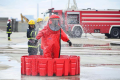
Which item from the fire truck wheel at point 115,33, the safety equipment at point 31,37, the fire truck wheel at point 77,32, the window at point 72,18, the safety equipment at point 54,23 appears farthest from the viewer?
the fire truck wheel at point 115,33

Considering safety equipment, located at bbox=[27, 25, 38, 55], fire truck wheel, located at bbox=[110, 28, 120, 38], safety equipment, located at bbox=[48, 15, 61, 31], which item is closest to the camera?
safety equipment, located at bbox=[48, 15, 61, 31]

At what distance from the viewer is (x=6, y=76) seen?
24.7 feet

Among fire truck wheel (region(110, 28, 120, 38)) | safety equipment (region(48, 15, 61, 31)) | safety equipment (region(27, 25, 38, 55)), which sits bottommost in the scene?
fire truck wheel (region(110, 28, 120, 38))

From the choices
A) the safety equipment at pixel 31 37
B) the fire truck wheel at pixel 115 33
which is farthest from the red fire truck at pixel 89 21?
the safety equipment at pixel 31 37

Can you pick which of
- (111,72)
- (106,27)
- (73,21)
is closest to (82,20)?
(73,21)

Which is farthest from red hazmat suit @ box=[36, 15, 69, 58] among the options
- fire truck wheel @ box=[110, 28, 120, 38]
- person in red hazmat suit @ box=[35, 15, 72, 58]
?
fire truck wheel @ box=[110, 28, 120, 38]

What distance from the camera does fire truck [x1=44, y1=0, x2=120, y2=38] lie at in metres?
29.2

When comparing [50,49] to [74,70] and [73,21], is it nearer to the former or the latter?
[74,70]

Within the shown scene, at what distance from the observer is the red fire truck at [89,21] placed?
29.2 meters

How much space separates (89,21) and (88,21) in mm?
117

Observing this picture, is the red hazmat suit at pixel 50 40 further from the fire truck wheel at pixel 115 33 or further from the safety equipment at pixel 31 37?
the fire truck wheel at pixel 115 33

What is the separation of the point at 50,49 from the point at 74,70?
3.03 feet

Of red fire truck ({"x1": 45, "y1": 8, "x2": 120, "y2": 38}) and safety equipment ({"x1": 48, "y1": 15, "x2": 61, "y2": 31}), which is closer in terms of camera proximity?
safety equipment ({"x1": 48, "y1": 15, "x2": 61, "y2": 31})

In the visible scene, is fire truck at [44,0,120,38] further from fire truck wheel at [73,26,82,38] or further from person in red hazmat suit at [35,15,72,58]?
person in red hazmat suit at [35,15,72,58]
